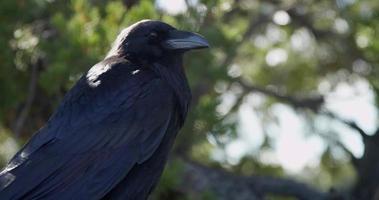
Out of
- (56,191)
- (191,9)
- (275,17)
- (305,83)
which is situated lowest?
(305,83)

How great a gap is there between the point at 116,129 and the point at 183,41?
23.9 inches

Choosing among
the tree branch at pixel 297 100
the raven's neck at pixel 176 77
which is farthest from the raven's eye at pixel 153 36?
the tree branch at pixel 297 100

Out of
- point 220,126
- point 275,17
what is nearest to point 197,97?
point 220,126

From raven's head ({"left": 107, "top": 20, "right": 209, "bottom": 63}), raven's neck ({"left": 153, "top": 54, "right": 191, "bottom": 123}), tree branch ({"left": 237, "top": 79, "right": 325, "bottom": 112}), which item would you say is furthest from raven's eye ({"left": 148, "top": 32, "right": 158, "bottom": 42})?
tree branch ({"left": 237, "top": 79, "right": 325, "bottom": 112})

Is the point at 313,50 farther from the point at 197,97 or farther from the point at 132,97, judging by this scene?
the point at 132,97

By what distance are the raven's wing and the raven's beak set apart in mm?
196

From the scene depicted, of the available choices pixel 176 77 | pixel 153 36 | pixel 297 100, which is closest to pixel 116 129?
pixel 176 77

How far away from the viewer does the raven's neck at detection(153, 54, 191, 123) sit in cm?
630

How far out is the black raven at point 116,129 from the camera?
5.97 meters

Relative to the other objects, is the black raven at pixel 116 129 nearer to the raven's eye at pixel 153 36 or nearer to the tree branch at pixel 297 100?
the raven's eye at pixel 153 36

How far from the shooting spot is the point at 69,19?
8.03 metres

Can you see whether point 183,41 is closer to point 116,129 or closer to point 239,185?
point 116,129

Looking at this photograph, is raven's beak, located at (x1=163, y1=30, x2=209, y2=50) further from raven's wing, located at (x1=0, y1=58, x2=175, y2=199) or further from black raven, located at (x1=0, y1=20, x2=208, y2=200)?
raven's wing, located at (x1=0, y1=58, x2=175, y2=199)

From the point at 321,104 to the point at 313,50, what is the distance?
62.3 inches
